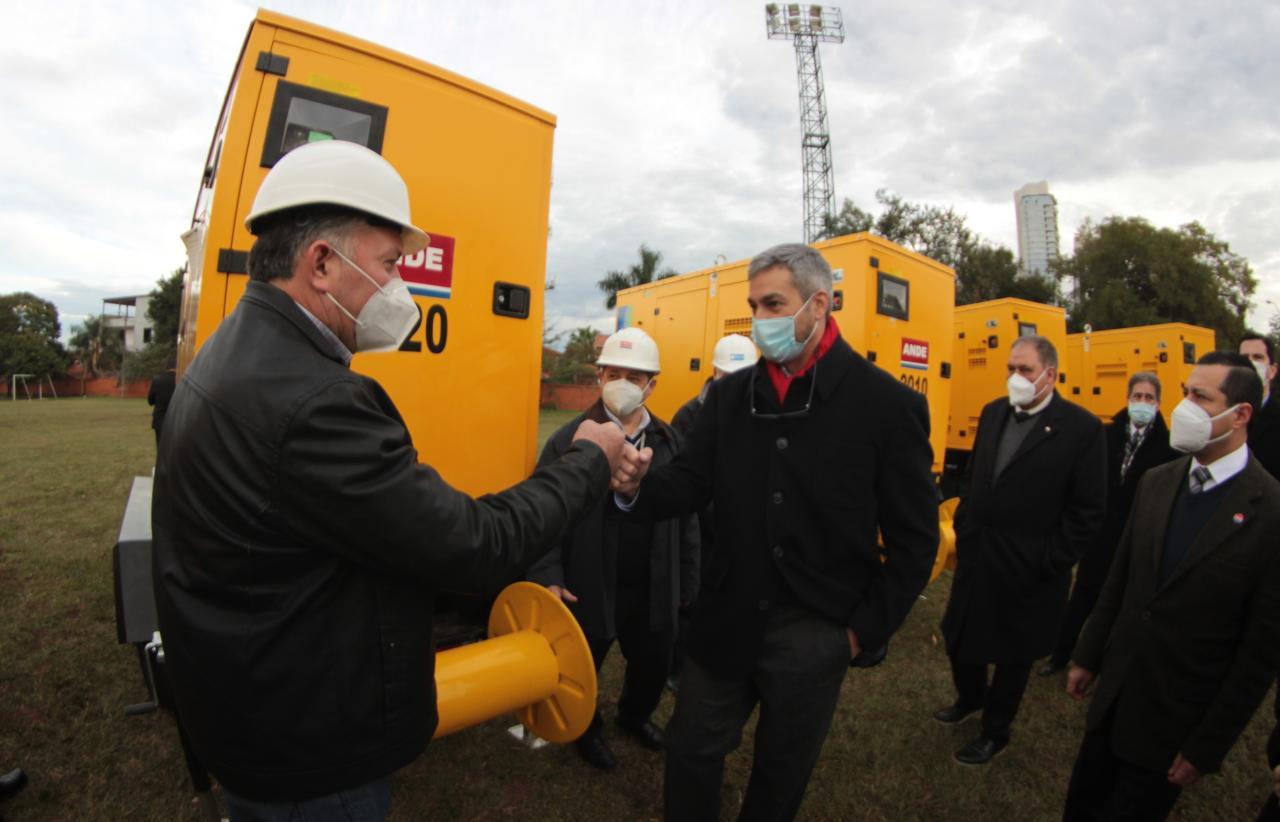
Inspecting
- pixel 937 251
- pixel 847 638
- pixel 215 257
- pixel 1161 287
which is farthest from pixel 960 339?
pixel 1161 287

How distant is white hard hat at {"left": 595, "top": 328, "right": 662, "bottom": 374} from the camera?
3.49m

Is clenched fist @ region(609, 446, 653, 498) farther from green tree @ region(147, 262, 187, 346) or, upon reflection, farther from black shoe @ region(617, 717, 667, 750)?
green tree @ region(147, 262, 187, 346)

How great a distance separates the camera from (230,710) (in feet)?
4.23

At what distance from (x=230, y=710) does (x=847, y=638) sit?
5.69ft

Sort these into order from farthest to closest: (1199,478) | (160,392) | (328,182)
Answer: (160,392), (1199,478), (328,182)

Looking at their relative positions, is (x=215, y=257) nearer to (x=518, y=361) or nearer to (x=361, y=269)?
(x=518, y=361)

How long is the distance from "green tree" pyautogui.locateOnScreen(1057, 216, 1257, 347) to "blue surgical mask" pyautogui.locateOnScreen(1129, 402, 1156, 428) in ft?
98.1

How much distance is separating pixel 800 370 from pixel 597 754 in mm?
2354

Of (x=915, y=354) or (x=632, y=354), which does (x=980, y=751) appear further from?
(x=915, y=354)

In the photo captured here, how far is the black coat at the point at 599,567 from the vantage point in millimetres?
3219

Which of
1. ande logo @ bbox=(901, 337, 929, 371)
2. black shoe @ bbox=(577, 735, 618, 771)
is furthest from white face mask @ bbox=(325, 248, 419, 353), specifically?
ande logo @ bbox=(901, 337, 929, 371)

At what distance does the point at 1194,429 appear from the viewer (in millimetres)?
2510

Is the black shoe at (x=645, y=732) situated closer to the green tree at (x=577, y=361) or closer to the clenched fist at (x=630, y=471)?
the clenched fist at (x=630, y=471)

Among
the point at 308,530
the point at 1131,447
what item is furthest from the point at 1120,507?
the point at 308,530
